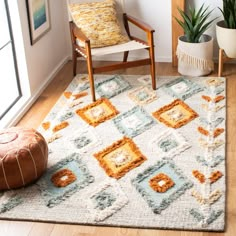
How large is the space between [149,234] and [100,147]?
87 cm

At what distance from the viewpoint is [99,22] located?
385 cm

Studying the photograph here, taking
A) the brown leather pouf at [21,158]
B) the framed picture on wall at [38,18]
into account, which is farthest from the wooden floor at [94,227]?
the framed picture on wall at [38,18]

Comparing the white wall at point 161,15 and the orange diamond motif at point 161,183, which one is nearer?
the orange diamond motif at point 161,183

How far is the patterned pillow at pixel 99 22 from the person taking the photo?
3.78 metres

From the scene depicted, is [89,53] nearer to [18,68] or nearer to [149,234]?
[18,68]

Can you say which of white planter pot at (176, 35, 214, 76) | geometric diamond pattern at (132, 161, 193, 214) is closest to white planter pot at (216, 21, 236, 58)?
white planter pot at (176, 35, 214, 76)

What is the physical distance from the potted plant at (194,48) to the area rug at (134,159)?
0.37ft

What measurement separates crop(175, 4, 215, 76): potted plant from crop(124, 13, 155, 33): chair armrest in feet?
1.30

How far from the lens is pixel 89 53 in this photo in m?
3.45

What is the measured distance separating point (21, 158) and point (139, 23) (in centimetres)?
170

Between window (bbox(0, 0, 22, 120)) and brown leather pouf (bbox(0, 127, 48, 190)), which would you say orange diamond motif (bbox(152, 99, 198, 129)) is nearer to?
brown leather pouf (bbox(0, 127, 48, 190))

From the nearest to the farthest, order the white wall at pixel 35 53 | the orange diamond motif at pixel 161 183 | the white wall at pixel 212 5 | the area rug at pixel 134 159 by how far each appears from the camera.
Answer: the area rug at pixel 134 159
the orange diamond motif at pixel 161 183
the white wall at pixel 35 53
the white wall at pixel 212 5

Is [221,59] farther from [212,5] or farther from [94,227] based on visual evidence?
[94,227]

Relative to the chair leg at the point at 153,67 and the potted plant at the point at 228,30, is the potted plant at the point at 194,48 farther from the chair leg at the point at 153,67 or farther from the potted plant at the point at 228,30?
the chair leg at the point at 153,67
